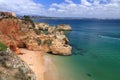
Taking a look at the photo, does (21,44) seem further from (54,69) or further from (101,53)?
(101,53)

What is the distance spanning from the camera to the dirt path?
31103 mm

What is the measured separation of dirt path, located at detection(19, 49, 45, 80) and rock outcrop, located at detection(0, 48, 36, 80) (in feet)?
31.5

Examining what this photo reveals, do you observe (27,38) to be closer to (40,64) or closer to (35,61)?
(35,61)

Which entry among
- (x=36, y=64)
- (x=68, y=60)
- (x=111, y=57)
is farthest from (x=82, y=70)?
(x=111, y=57)

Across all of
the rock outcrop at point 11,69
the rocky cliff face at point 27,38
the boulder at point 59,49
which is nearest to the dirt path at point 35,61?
the rocky cliff face at point 27,38

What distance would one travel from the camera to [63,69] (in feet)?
109

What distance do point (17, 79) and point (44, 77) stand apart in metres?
11.8

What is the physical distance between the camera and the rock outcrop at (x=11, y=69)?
17878mm

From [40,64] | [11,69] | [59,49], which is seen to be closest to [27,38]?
[59,49]

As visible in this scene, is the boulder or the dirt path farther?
the boulder

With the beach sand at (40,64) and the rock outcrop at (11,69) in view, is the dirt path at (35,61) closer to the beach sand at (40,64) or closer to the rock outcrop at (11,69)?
the beach sand at (40,64)

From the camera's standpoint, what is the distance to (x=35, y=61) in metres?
37.0

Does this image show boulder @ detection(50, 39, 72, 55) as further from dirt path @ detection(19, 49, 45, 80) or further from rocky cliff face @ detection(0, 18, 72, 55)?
dirt path @ detection(19, 49, 45, 80)

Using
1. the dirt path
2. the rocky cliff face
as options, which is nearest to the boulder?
the rocky cliff face
